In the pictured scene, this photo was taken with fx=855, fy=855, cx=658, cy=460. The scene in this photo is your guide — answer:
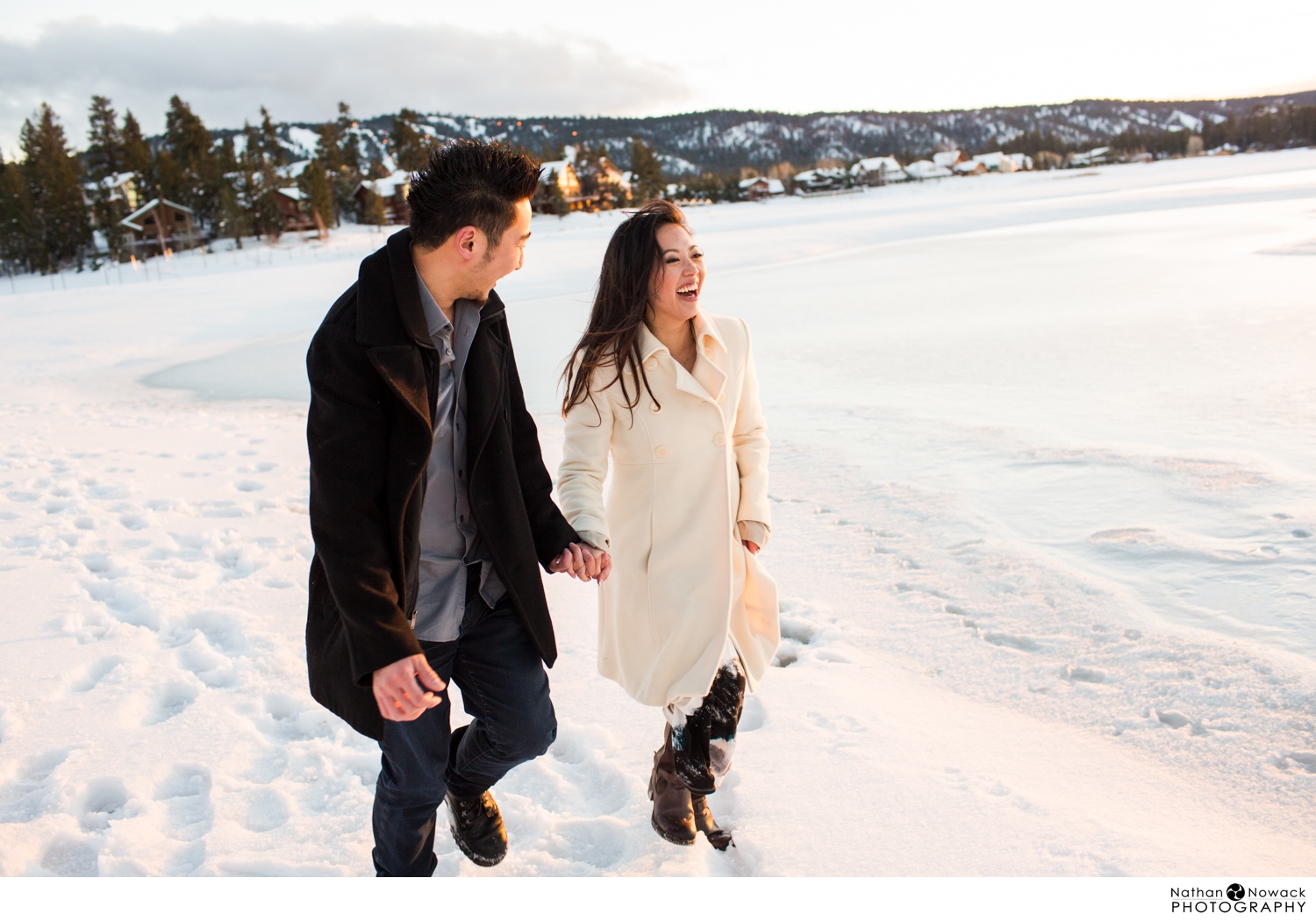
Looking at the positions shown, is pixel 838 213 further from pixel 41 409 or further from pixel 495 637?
pixel 495 637

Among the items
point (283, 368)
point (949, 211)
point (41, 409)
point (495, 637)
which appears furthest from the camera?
point (949, 211)

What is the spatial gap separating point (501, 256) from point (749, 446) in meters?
0.99

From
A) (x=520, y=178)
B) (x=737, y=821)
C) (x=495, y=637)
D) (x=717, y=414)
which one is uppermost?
(x=520, y=178)

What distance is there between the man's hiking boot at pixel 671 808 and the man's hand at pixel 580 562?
0.59 metres

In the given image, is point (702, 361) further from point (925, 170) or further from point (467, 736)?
point (925, 170)

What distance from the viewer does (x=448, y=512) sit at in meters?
2.19

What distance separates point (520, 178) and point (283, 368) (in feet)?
35.1

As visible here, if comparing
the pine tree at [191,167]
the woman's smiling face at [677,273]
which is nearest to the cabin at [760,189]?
the pine tree at [191,167]

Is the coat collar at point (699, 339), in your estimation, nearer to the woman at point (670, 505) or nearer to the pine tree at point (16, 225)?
the woman at point (670, 505)

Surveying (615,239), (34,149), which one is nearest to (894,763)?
(615,239)

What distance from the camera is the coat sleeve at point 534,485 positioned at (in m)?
2.35

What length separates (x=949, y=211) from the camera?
33469mm

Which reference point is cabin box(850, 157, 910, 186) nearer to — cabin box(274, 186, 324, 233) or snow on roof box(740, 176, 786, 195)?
snow on roof box(740, 176, 786, 195)

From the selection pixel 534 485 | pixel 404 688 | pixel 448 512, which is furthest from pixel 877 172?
pixel 404 688
